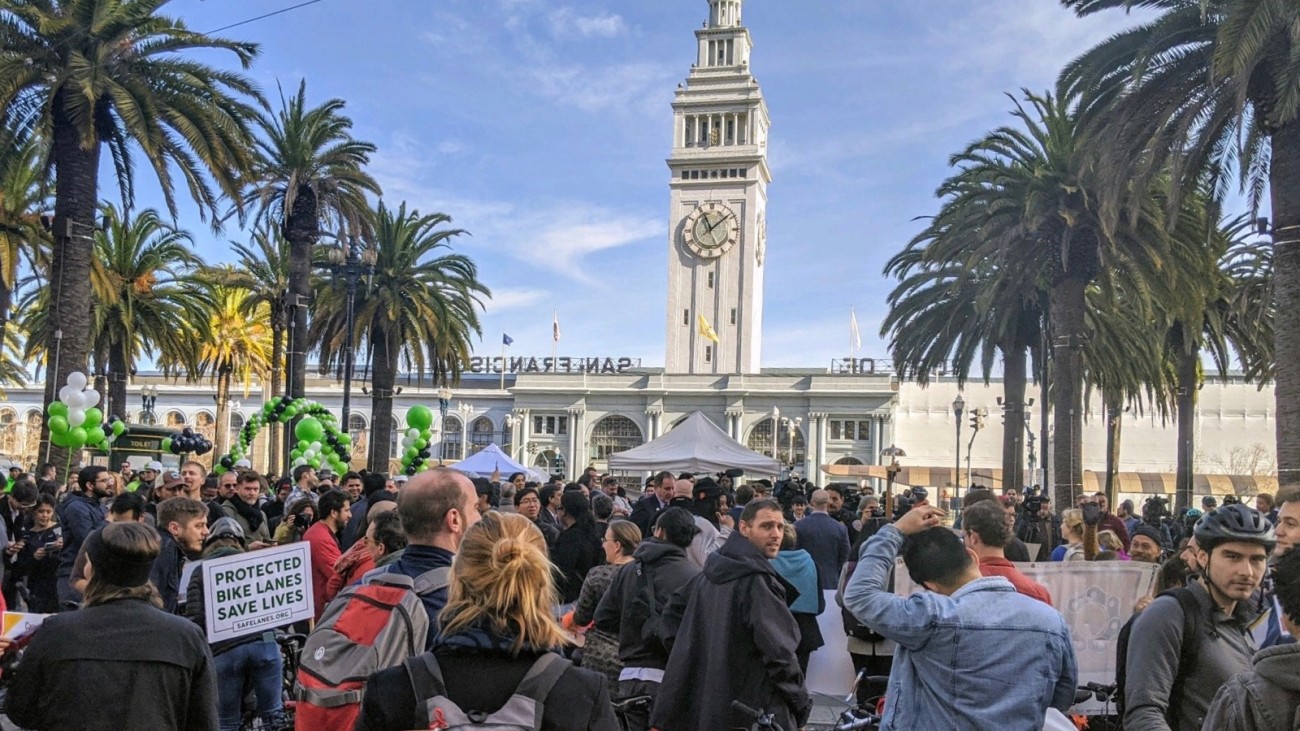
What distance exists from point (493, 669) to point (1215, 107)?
1646 cm

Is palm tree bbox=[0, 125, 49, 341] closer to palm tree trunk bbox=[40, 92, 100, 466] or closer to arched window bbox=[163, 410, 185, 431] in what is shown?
palm tree trunk bbox=[40, 92, 100, 466]

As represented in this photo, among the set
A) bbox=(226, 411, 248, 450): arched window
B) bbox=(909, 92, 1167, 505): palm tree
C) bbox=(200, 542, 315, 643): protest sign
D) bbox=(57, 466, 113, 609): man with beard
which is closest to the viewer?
bbox=(200, 542, 315, 643): protest sign

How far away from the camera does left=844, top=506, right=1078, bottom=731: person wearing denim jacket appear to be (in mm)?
3670

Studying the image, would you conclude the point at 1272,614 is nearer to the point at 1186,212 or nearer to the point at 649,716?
the point at 649,716

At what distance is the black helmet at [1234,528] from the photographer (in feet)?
12.5

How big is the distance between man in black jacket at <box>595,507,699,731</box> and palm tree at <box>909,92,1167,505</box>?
682 inches

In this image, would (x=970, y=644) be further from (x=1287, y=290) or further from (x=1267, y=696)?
(x=1287, y=290)

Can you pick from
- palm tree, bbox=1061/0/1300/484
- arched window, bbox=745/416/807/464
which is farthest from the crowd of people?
arched window, bbox=745/416/807/464

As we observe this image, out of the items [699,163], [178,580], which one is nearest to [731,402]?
[699,163]

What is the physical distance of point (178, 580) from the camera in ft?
23.0

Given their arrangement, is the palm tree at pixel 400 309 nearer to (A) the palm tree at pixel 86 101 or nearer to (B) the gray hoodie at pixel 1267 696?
(A) the palm tree at pixel 86 101

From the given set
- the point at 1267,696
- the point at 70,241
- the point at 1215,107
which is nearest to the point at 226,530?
the point at 1267,696

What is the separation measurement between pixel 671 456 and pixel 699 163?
201ft

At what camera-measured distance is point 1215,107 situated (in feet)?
53.3
